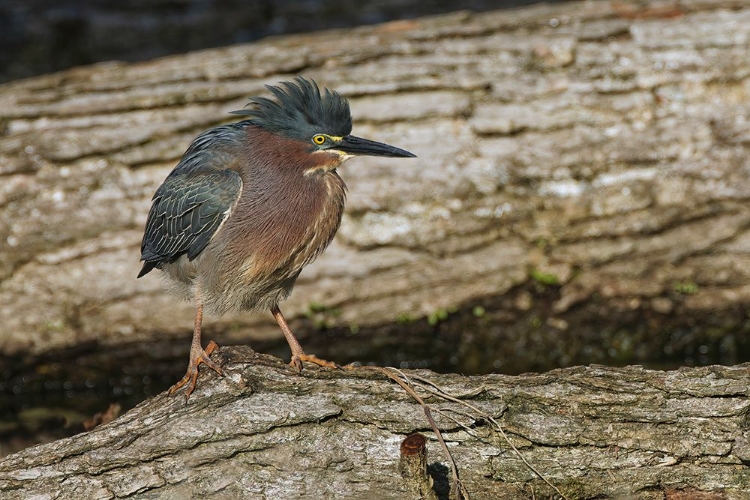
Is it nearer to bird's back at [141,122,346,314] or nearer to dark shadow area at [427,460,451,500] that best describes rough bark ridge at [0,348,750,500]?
dark shadow area at [427,460,451,500]

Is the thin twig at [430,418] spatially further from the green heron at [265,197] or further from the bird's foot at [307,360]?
the green heron at [265,197]

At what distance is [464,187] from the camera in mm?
6660

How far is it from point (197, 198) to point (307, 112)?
2.53ft

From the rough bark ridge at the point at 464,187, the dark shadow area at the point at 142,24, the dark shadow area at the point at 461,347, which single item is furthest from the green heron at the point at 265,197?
the dark shadow area at the point at 142,24

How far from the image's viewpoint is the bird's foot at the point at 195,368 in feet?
13.7

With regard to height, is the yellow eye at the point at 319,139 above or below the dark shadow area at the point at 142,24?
below

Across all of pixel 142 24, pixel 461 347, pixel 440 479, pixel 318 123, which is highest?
pixel 142 24

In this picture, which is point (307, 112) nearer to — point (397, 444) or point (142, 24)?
point (397, 444)

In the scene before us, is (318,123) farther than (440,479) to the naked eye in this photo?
Yes

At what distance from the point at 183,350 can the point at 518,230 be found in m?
2.86

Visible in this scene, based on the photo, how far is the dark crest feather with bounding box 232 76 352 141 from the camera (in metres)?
4.55

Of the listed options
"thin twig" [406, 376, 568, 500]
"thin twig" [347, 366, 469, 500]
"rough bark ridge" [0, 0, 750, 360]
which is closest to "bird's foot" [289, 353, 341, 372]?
"thin twig" [347, 366, 469, 500]

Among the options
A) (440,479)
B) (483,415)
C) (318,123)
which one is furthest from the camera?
(318,123)

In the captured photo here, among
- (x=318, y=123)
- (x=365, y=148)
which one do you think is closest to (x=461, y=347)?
(x=365, y=148)
